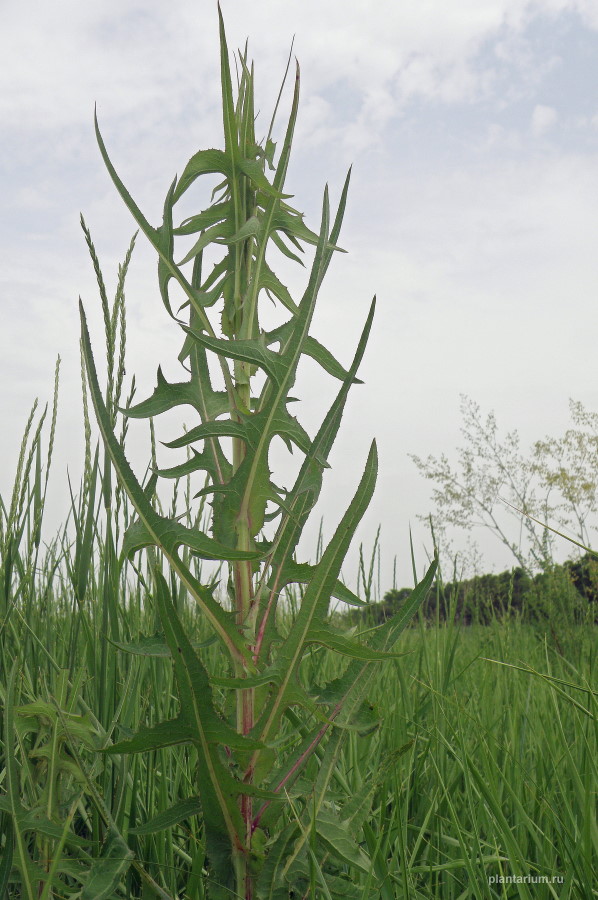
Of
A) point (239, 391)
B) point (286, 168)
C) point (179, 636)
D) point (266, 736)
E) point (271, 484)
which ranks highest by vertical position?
point (286, 168)

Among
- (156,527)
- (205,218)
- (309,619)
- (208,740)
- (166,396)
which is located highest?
(205,218)

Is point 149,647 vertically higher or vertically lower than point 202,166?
lower

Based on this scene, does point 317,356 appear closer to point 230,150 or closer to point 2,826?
point 230,150

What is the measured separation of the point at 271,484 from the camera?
823mm

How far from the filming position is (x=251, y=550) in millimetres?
813

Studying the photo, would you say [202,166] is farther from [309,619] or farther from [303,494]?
[309,619]

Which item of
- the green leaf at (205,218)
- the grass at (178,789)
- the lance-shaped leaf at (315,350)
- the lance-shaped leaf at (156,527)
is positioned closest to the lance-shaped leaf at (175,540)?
the lance-shaped leaf at (156,527)

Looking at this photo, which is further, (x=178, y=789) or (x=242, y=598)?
(x=178, y=789)

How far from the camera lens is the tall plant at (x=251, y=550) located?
722 millimetres

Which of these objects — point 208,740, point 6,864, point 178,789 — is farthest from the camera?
point 178,789

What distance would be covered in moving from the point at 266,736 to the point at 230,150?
0.68 meters

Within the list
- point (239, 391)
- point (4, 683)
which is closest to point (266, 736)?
point (239, 391)

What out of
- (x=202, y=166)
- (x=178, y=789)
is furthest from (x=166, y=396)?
(x=178, y=789)

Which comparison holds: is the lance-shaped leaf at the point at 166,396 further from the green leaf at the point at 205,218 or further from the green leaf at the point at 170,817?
the green leaf at the point at 170,817
